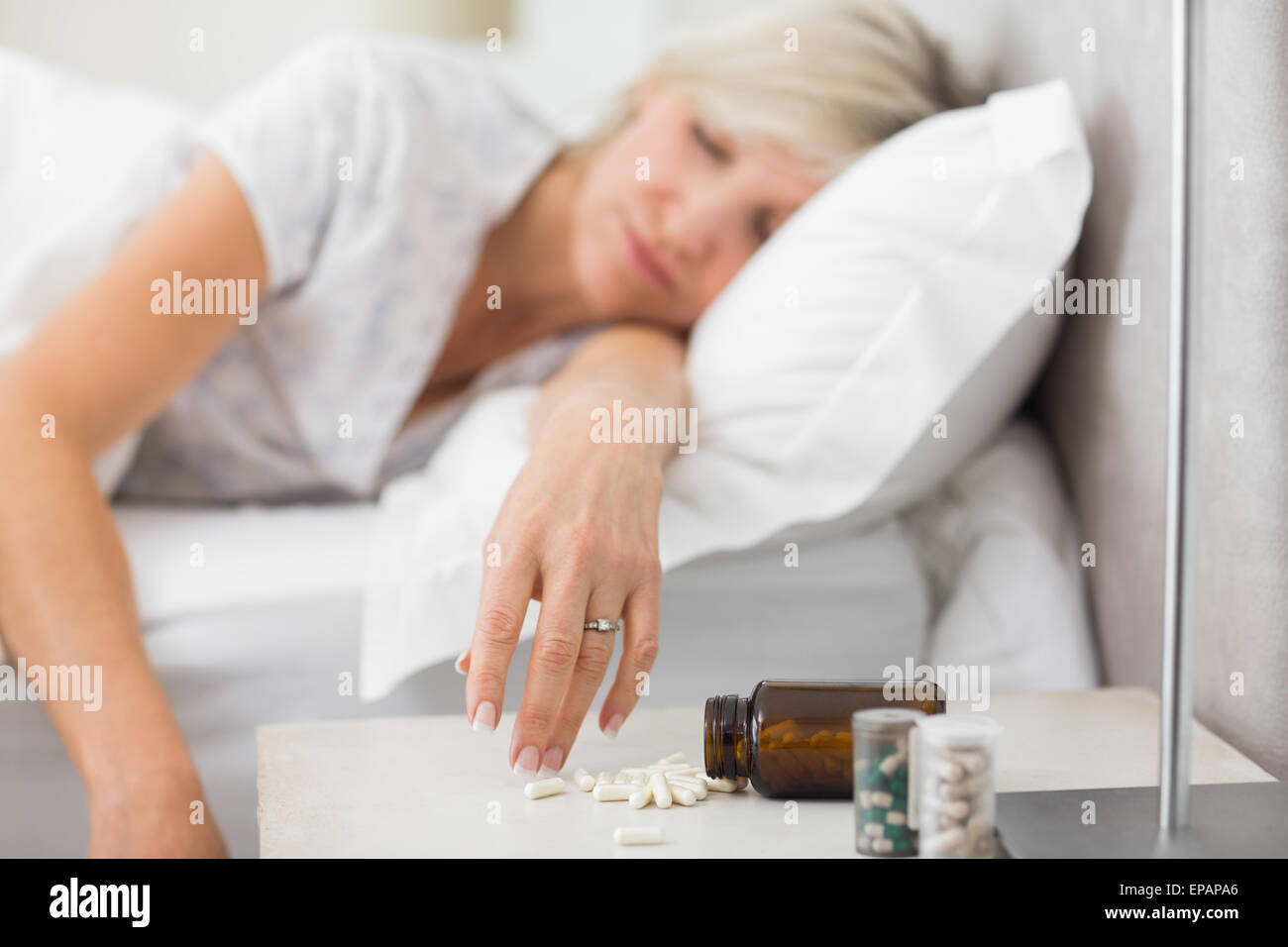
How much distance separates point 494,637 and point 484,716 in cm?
4

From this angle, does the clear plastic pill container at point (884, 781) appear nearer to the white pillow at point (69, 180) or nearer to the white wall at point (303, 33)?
the white pillow at point (69, 180)

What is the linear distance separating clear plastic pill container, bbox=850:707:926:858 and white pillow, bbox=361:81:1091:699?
0.98 feet

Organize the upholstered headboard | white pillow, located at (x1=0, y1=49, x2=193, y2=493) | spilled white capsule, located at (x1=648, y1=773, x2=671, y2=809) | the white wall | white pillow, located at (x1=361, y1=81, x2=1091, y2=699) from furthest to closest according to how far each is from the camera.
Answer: the white wall, white pillow, located at (x1=0, y1=49, x2=193, y2=493), white pillow, located at (x1=361, y1=81, x2=1091, y2=699), the upholstered headboard, spilled white capsule, located at (x1=648, y1=773, x2=671, y2=809)

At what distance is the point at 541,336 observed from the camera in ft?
4.15

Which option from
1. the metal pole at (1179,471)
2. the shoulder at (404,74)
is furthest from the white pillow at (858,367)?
the shoulder at (404,74)

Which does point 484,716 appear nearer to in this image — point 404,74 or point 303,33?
point 404,74

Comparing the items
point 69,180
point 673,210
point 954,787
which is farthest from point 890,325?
point 69,180

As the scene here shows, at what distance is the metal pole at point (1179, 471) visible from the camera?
1.66 ft

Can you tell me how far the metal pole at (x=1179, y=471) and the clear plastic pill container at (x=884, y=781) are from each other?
0.41 ft

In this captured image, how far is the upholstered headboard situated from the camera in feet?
2.26

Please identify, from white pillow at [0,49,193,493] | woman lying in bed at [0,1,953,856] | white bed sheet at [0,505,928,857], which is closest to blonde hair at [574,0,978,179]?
woman lying in bed at [0,1,953,856]

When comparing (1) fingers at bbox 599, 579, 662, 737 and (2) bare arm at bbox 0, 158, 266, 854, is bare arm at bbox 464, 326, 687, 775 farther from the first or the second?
(2) bare arm at bbox 0, 158, 266, 854

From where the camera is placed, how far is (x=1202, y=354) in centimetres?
76
